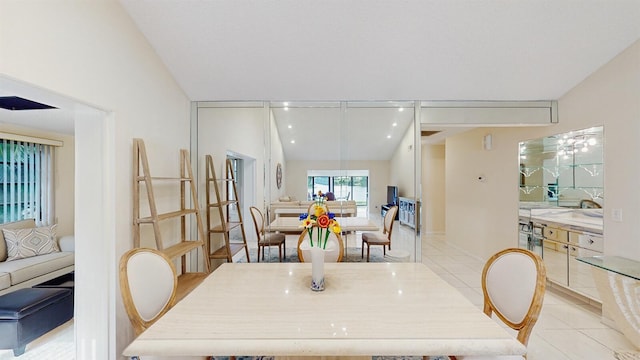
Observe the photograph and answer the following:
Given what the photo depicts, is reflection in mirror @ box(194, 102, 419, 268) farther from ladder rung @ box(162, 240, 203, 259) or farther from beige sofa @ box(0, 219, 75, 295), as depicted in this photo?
beige sofa @ box(0, 219, 75, 295)

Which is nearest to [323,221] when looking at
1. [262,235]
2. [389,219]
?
[262,235]

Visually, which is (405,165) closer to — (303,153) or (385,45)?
(303,153)

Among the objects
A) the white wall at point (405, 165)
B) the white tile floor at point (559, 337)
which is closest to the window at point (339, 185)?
the white wall at point (405, 165)

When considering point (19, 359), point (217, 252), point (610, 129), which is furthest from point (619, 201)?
point (19, 359)

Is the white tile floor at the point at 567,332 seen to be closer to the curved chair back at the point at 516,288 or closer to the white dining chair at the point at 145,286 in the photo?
the curved chair back at the point at 516,288

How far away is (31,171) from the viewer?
151 inches

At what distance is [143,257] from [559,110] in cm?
442

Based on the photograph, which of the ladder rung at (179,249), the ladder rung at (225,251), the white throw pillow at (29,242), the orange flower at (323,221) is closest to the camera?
the orange flower at (323,221)

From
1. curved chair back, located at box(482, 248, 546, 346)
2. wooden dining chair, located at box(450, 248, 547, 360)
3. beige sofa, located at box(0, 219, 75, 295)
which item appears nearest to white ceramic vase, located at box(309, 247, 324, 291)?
wooden dining chair, located at box(450, 248, 547, 360)

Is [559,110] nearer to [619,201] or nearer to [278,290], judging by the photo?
[619,201]

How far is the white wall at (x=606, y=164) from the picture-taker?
2.50 meters

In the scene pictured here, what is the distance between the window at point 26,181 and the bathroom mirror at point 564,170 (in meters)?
6.62

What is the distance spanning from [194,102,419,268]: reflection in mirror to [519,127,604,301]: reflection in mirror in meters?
1.56

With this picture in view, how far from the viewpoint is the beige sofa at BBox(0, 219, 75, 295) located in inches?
111
